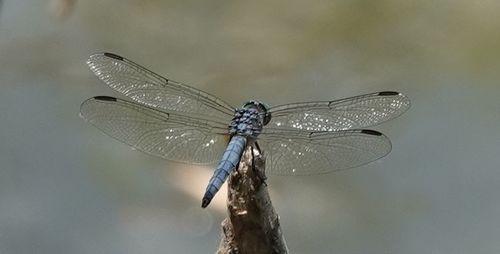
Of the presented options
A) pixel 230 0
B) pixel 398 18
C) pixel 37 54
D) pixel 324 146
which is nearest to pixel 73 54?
pixel 37 54

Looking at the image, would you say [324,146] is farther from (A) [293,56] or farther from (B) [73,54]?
(B) [73,54]

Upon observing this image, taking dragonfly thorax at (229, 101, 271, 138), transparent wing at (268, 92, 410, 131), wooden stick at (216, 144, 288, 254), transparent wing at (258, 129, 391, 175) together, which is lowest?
wooden stick at (216, 144, 288, 254)

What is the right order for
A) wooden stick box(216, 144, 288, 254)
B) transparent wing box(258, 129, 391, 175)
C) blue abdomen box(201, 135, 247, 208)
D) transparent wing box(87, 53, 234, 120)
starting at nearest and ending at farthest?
wooden stick box(216, 144, 288, 254) < blue abdomen box(201, 135, 247, 208) < transparent wing box(258, 129, 391, 175) < transparent wing box(87, 53, 234, 120)

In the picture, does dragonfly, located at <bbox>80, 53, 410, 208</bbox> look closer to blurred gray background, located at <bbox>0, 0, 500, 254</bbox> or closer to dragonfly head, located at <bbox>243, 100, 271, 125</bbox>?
dragonfly head, located at <bbox>243, 100, 271, 125</bbox>

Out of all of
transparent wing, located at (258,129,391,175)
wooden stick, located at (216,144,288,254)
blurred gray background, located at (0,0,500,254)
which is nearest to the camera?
wooden stick, located at (216,144,288,254)

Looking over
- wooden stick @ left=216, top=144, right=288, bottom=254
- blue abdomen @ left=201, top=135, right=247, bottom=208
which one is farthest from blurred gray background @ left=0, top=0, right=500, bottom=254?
wooden stick @ left=216, top=144, right=288, bottom=254

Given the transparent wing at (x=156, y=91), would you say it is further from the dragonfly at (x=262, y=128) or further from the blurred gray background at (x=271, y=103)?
the blurred gray background at (x=271, y=103)

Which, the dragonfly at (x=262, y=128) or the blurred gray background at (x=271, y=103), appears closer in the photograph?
the dragonfly at (x=262, y=128)

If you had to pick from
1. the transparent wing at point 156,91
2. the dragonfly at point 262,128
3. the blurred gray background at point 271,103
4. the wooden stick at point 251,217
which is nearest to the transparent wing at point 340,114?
the dragonfly at point 262,128
